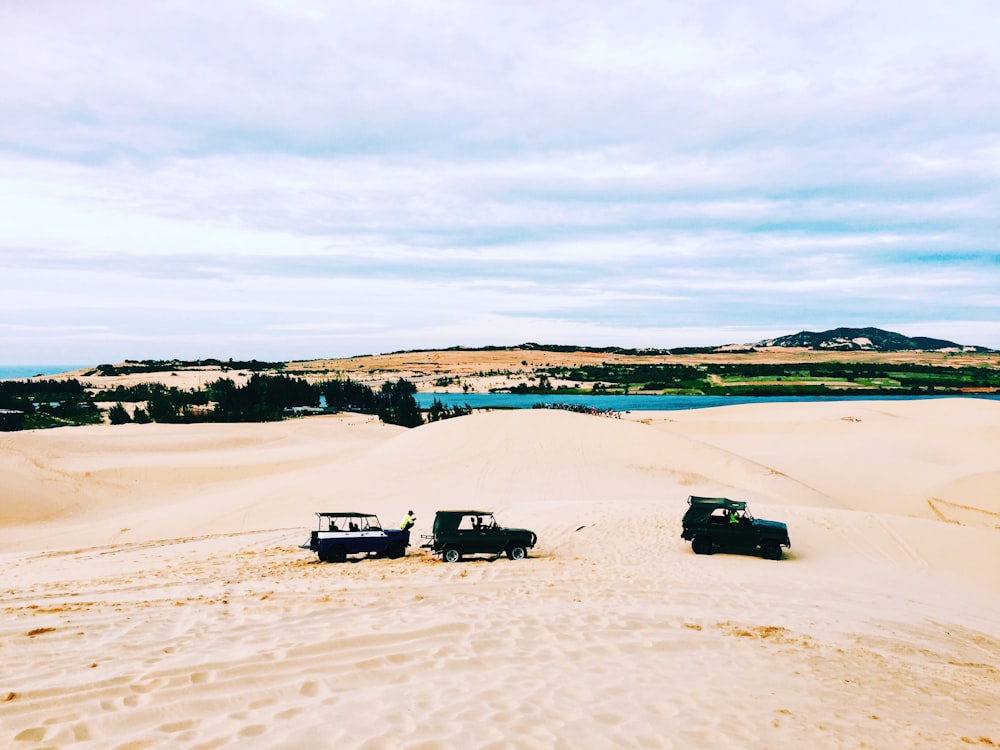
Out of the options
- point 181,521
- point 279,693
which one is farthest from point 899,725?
point 181,521

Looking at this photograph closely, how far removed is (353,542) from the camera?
15.4 meters

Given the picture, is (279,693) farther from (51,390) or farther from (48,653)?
(51,390)

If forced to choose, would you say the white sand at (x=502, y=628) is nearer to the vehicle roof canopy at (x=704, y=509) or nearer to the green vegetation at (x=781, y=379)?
the vehicle roof canopy at (x=704, y=509)

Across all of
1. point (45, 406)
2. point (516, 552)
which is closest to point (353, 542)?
point (516, 552)

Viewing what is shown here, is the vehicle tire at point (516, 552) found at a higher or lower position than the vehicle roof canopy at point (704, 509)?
lower

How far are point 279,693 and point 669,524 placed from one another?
1591 centimetres

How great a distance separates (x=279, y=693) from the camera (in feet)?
20.5

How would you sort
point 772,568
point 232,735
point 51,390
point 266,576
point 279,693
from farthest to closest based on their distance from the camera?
1. point 51,390
2. point 772,568
3. point 266,576
4. point 279,693
5. point 232,735

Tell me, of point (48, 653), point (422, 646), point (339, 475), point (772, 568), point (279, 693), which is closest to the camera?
point (279, 693)

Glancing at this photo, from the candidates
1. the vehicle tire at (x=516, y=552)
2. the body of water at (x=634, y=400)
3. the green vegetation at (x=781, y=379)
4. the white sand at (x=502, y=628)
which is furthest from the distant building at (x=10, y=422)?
the green vegetation at (x=781, y=379)

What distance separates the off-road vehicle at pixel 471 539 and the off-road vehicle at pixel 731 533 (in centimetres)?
453

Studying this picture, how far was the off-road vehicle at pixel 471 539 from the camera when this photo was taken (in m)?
15.3

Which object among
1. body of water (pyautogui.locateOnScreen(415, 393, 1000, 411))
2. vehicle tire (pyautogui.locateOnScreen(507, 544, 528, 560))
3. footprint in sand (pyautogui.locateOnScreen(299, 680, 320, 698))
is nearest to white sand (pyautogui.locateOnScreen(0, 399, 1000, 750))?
footprint in sand (pyautogui.locateOnScreen(299, 680, 320, 698))

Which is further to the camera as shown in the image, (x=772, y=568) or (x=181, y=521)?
(x=181, y=521)
